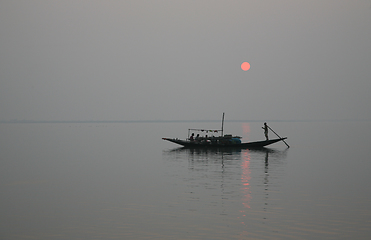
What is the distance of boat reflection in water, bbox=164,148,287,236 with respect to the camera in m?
21.2

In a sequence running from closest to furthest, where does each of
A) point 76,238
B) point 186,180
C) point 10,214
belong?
1. point 76,238
2. point 10,214
3. point 186,180

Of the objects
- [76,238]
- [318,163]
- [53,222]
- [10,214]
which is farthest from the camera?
[318,163]

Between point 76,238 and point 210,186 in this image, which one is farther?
point 210,186

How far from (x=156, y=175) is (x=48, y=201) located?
516 inches

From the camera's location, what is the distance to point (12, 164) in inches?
1902

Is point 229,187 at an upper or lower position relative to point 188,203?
upper

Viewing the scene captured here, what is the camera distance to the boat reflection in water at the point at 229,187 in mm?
21220

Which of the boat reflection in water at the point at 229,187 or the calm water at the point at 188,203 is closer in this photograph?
the calm water at the point at 188,203

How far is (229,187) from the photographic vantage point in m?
29.5

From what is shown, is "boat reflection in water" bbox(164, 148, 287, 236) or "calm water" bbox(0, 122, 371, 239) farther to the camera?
"boat reflection in water" bbox(164, 148, 287, 236)

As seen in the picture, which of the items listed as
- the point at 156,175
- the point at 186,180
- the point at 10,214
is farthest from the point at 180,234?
the point at 156,175

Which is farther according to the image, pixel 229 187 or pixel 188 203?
pixel 229 187

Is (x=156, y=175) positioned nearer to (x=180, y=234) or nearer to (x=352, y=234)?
(x=180, y=234)

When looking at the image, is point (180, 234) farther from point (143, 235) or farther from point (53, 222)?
point (53, 222)
